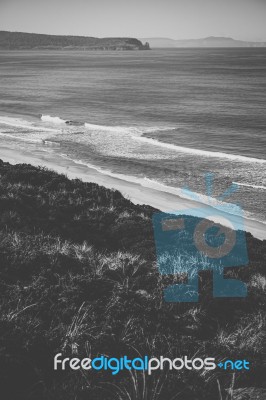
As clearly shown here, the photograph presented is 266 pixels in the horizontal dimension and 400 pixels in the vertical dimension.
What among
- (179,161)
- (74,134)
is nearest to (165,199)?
(179,161)

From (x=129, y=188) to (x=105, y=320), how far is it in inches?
608

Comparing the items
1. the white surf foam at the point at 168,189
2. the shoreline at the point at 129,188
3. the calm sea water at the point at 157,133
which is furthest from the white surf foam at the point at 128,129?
the white surf foam at the point at 168,189

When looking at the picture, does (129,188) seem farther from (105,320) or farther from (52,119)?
(52,119)

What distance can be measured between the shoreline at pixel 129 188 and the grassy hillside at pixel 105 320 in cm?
804

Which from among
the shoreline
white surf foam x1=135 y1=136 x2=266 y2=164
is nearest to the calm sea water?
white surf foam x1=135 y1=136 x2=266 y2=164

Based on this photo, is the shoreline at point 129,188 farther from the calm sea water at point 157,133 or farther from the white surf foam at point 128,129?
the white surf foam at point 128,129

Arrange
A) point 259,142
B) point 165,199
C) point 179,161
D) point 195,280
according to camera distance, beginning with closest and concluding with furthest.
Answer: point 195,280 → point 165,199 → point 179,161 → point 259,142

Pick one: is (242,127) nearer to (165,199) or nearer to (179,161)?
(179,161)

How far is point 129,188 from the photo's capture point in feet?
65.1

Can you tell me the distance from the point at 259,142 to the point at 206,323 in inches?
1086

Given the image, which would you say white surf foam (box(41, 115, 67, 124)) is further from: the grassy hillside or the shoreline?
the grassy hillside

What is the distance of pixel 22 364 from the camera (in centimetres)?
347

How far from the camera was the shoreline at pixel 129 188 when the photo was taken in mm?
16141

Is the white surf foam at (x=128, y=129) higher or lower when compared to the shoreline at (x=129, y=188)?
higher
